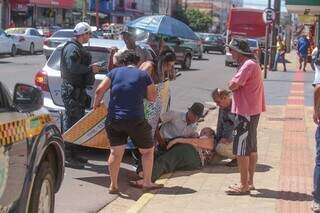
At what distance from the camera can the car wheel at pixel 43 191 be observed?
502 cm

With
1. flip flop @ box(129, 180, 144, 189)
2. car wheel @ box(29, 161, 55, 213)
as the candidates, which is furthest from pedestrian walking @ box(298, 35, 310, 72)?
car wheel @ box(29, 161, 55, 213)

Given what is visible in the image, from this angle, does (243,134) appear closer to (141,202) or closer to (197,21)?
(141,202)

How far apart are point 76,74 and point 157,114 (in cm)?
122

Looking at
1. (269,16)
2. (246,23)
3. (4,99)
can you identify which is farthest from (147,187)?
(246,23)

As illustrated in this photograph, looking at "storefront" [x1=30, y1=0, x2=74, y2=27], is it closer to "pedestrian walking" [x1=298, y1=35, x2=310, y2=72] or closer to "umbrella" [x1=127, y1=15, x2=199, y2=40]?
"pedestrian walking" [x1=298, y1=35, x2=310, y2=72]

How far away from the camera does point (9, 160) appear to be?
14.6ft

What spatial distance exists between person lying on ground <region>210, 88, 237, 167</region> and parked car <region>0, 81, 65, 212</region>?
11.9 feet

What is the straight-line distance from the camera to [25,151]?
477 cm

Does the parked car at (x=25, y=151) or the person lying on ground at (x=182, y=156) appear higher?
the parked car at (x=25, y=151)

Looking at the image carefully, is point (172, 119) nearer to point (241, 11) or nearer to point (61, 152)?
point (61, 152)

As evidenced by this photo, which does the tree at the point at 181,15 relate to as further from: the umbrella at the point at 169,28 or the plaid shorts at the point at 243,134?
the plaid shorts at the point at 243,134

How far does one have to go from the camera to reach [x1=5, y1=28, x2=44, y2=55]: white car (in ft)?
119

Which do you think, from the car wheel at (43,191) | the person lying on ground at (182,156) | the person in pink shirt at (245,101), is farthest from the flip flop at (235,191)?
the car wheel at (43,191)

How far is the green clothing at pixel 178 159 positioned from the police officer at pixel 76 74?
1198 mm
